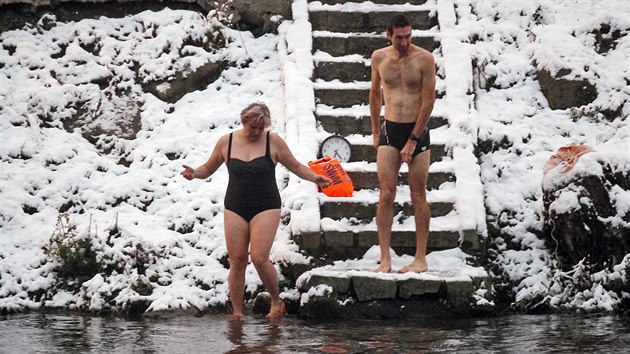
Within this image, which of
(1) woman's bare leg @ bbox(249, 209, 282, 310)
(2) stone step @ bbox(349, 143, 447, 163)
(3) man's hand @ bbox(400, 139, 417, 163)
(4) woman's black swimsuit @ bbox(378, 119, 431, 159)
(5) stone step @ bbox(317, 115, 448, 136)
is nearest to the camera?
(1) woman's bare leg @ bbox(249, 209, 282, 310)

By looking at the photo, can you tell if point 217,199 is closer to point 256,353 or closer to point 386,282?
point 386,282

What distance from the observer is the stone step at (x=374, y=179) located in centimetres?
1077

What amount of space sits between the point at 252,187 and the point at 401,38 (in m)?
1.83

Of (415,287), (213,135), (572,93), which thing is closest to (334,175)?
(415,287)

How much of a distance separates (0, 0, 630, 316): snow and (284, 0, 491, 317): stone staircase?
0.30 feet

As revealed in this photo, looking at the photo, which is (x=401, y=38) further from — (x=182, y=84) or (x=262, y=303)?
(x=182, y=84)

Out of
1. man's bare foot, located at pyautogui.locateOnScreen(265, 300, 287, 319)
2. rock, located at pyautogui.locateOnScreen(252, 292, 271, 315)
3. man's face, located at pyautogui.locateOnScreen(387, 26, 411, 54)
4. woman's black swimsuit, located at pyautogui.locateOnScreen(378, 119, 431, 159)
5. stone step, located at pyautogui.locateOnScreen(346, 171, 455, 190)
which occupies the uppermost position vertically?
man's face, located at pyautogui.locateOnScreen(387, 26, 411, 54)

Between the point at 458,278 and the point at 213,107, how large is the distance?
4105mm

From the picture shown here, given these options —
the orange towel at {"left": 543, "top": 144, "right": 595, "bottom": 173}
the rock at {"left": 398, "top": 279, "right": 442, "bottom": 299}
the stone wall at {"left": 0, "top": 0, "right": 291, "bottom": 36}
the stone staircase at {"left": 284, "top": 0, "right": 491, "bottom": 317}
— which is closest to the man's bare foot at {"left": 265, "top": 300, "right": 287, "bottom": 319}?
the stone staircase at {"left": 284, "top": 0, "right": 491, "bottom": 317}

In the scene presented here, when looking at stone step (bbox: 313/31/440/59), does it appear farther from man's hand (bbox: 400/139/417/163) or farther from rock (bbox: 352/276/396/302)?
rock (bbox: 352/276/396/302)

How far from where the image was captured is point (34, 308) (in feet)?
32.1

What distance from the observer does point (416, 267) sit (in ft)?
31.2

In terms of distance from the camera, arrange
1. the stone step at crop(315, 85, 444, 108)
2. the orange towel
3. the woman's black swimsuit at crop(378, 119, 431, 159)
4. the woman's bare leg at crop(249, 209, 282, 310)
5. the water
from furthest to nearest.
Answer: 1. the stone step at crop(315, 85, 444, 108)
2. the orange towel
3. the woman's black swimsuit at crop(378, 119, 431, 159)
4. the woman's bare leg at crop(249, 209, 282, 310)
5. the water

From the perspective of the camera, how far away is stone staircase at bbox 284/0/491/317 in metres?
9.30
